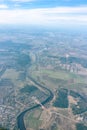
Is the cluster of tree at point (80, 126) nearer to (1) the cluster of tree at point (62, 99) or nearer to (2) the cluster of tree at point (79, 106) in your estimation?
(2) the cluster of tree at point (79, 106)

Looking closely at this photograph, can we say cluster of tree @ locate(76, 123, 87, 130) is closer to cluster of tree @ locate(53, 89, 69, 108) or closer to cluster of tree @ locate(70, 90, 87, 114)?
cluster of tree @ locate(70, 90, 87, 114)

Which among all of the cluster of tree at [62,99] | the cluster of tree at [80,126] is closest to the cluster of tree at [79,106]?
the cluster of tree at [62,99]

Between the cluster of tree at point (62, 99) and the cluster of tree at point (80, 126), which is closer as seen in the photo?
the cluster of tree at point (80, 126)

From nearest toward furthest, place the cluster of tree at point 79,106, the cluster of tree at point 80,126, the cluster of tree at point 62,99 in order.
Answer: the cluster of tree at point 80,126 → the cluster of tree at point 79,106 → the cluster of tree at point 62,99

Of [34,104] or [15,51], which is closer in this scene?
[34,104]

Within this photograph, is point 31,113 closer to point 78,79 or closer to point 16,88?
point 16,88

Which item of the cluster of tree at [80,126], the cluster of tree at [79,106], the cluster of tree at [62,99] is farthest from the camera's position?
the cluster of tree at [62,99]

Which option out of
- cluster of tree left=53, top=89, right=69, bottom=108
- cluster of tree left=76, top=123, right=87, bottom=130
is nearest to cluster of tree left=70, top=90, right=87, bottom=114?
cluster of tree left=53, top=89, right=69, bottom=108

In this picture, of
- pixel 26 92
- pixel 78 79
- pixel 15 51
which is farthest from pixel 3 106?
pixel 15 51

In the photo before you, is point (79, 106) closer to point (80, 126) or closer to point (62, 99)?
point (62, 99)

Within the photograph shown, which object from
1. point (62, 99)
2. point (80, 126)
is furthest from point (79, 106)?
point (80, 126)

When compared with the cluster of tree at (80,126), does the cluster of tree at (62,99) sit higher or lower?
higher
